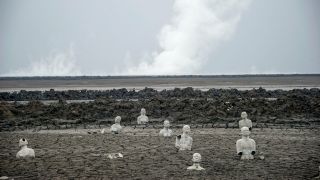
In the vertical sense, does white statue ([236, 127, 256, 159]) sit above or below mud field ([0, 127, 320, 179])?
above

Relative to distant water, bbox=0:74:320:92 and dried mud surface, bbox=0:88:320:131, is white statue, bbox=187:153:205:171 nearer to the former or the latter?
dried mud surface, bbox=0:88:320:131

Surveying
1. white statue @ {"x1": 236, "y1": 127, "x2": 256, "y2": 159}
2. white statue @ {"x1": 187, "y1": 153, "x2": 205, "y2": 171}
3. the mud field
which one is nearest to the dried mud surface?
the mud field

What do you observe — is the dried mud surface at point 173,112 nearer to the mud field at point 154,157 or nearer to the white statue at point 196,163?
the mud field at point 154,157

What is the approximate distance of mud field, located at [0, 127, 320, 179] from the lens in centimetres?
1163

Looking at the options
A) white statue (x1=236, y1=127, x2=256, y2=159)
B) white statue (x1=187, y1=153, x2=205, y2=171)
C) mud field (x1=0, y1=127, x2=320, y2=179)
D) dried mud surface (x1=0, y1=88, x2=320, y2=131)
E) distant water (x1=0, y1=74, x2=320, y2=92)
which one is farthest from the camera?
distant water (x1=0, y1=74, x2=320, y2=92)

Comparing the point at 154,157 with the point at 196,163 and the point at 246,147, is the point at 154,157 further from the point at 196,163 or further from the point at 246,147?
the point at 246,147

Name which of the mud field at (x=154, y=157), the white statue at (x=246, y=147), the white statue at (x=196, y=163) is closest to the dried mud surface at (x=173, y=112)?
the mud field at (x=154, y=157)

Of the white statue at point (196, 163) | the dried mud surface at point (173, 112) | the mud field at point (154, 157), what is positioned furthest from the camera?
the dried mud surface at point (173, 112)

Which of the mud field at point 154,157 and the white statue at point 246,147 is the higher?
the white statue at point 246,147

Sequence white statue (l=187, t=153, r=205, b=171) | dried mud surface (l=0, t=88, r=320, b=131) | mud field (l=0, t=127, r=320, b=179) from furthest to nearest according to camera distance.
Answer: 1. dried mud surface (l=0, t=88, r=320, b=131)
2. white statue (l=187, t=153, r=205, b=171)
3. mud field (l=0, t=127, r=320, b=179)

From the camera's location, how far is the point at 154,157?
14.0 meters

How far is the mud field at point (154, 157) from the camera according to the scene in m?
11.6

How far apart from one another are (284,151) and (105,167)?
18.3 ft

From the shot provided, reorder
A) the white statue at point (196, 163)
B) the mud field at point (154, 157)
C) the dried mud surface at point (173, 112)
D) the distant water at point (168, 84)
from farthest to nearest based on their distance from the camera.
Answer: the distant water at point (168, 84) < the dried mud surface at point (173, 112) < the white statue at point (196, 163) < the mud field at point (154, 157)
